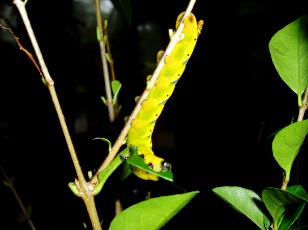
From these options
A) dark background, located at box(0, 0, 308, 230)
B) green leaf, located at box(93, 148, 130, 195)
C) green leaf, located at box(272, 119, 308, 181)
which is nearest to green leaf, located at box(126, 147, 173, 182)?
green leaf, located at box(93, 148, 130, 195)

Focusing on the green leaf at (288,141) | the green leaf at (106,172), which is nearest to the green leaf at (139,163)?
the green leaf at (106,172)

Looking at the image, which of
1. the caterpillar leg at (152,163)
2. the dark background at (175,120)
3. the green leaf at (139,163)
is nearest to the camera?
the green leaf at (139,163)

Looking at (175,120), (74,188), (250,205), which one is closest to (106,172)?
(74,188)

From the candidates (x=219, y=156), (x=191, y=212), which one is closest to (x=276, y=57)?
(x=191, y=212)

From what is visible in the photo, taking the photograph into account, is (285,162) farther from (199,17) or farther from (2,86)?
(2,86)

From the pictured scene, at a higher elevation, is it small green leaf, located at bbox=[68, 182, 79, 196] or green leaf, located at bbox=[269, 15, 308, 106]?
green leaf, located at bbox=[269, 15, 308, 106]

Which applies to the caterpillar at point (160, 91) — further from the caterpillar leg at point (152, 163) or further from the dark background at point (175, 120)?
the dark background at point (175, 120)

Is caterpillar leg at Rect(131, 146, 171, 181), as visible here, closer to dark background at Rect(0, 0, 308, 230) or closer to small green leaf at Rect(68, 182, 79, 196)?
small green leaf at Rect(68, 182, 79, 196)

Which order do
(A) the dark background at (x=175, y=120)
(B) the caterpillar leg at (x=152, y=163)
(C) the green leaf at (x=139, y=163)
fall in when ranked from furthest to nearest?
(A) the dark background at (x=175, y=120)
(B) the caterpillar leg at (x=152, y=163)
(C) the green leaf at (x=139, y=163)
